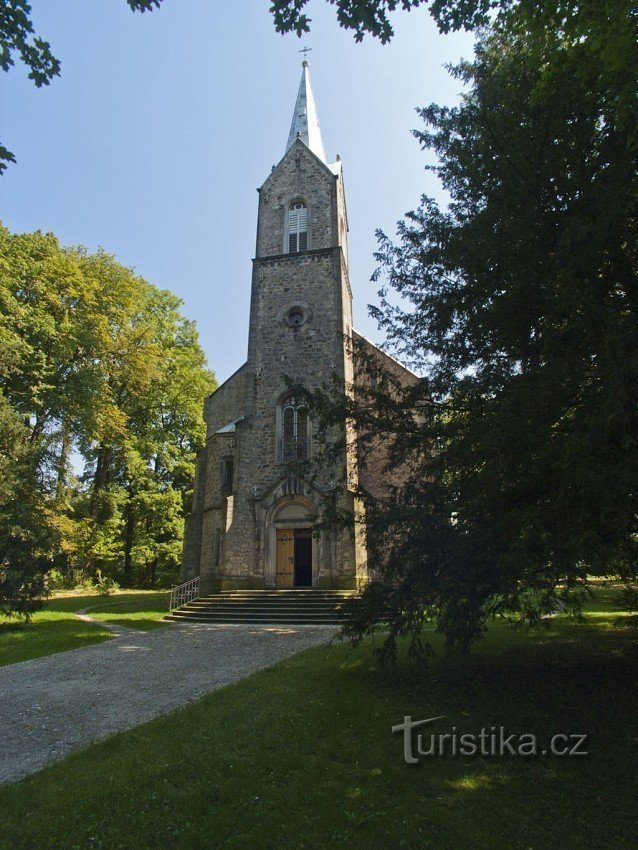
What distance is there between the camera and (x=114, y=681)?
8.73 m

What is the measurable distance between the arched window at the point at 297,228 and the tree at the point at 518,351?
15.1 meters

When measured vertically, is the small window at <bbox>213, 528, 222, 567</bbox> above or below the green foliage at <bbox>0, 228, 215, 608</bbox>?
below

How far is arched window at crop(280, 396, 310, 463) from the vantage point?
64.9ft

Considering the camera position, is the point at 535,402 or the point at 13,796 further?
the point at 535,402

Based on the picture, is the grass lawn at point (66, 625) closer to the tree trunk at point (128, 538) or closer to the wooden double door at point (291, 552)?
the wooden double door at point (291, 552)

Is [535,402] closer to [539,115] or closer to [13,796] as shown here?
[539,115]

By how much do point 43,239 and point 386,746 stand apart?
24.7 m

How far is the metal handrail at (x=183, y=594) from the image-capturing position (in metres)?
19.2

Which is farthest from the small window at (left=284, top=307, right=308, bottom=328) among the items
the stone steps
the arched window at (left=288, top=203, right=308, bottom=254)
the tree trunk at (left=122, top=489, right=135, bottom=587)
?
the tree trunk at (left=122, top=489, right=135, bottom=587)

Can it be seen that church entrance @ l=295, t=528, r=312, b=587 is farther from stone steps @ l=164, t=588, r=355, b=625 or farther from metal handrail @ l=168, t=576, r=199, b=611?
metal handrail @ l=168, t=576, r=199, b=611

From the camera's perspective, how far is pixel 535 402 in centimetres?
566

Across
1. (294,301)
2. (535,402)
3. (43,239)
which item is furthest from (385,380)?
(43,239)

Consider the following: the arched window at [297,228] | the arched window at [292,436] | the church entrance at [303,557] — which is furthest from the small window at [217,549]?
the arched window at [297,228]

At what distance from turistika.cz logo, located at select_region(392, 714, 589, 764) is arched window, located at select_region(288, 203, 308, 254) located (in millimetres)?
20188
